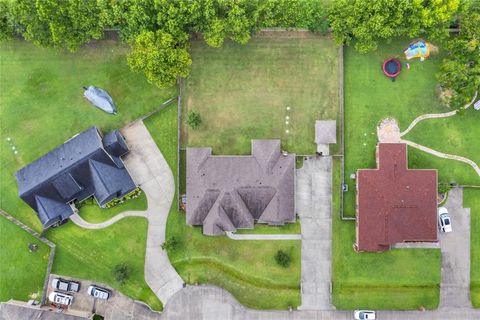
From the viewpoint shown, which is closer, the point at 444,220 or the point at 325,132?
the point at 444,220

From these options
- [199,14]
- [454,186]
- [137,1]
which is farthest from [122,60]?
[454,186]

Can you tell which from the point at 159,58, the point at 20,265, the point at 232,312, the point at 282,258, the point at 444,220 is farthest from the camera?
the point at 20,265

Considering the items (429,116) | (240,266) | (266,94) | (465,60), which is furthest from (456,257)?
(266,94)

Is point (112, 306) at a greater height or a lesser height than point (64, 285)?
lesser

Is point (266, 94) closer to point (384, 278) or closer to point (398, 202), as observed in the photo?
point (398, 202)

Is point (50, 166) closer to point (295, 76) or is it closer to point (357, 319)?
point (295, 76)

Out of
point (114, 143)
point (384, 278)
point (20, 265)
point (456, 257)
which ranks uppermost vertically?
point (114, 143)

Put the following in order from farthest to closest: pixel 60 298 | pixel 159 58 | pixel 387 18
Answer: pixel 60 298 → pixel 387 18 → pixel 159 58
